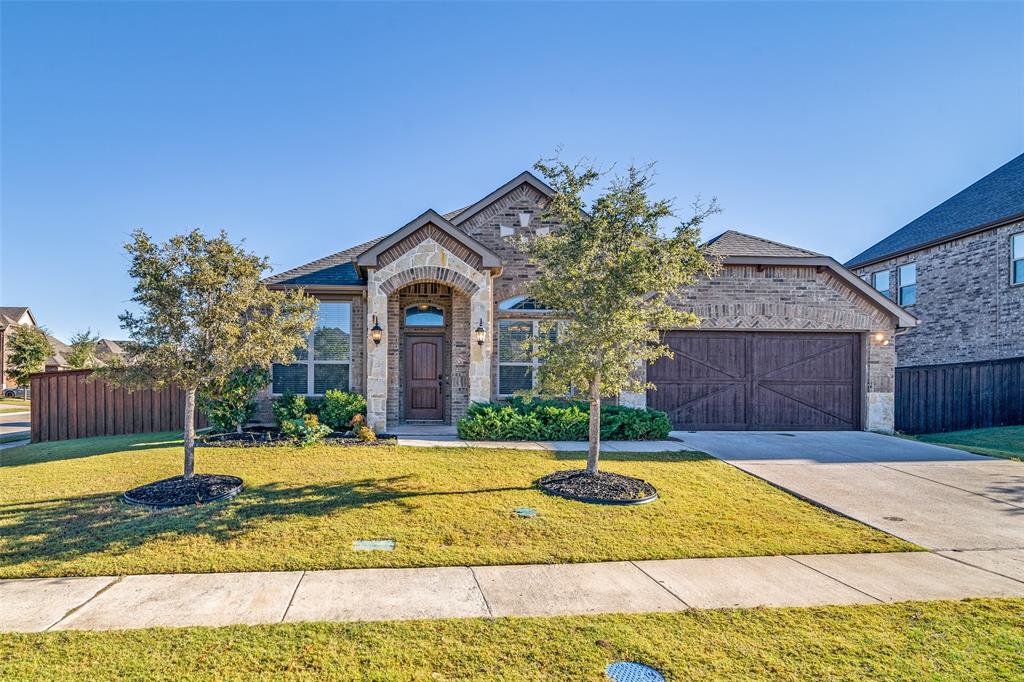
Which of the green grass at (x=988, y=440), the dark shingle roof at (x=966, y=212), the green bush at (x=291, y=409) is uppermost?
the dark shingle roof at (x=966, y=212)

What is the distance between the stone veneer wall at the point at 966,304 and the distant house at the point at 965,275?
3cm

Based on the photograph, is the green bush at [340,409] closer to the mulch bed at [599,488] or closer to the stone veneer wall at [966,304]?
the mulch bed at [599,488]

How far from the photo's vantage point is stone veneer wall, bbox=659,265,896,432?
1283 centimetres

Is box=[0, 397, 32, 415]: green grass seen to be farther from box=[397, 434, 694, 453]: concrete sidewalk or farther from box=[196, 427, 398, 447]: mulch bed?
box=[397, 434, 694, 453]: concrete sidewalk

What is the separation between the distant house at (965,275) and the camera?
14.8 m

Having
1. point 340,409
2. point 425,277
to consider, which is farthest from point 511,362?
point 340,409

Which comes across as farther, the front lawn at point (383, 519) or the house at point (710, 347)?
the house at point (710, 347)

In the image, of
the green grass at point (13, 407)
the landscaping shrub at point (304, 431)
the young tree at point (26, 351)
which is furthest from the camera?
the young tree at point (26, 351)

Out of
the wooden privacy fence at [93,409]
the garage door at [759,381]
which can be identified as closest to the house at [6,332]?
the wooden privacy fence at [93,409]

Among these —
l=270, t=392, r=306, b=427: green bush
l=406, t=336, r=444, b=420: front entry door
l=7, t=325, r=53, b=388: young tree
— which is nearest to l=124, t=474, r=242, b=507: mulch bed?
l=270, t=392, r=306, b=427: green bush

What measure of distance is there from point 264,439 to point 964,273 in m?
20.4

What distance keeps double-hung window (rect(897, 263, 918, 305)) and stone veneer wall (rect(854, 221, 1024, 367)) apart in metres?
0.18

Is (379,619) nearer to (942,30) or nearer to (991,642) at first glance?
(991,642)

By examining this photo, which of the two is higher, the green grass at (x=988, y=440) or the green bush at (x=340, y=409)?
the green bush at (x=340, y=409)
